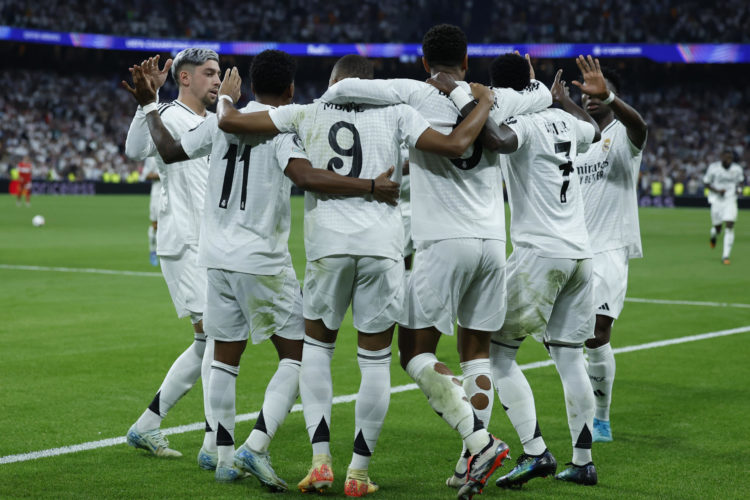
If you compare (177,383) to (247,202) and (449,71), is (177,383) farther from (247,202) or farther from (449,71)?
(449,71)

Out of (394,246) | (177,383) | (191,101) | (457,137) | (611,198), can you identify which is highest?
(191,101)

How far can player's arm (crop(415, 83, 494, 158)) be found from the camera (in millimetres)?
4766

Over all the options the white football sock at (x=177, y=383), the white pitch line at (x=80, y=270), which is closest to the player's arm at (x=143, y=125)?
the white football sock at (x=177, y=383)

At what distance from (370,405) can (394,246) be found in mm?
835

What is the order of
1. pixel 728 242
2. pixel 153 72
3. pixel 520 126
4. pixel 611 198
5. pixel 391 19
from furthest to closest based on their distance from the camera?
pixel 391 19, pixel 728 242, pixel 611 198, pixel 153 72, pixel 520 126

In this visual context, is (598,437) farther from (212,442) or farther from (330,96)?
(330,96)

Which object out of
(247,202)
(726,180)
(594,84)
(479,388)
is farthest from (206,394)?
(726,180)

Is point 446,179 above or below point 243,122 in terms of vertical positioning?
below

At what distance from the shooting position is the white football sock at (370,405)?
498 centimetres

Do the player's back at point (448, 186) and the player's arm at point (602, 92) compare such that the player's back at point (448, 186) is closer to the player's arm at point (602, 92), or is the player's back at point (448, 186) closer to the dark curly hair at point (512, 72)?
the dark curly hair at point (512, 72)

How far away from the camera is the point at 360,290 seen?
5.02 metres

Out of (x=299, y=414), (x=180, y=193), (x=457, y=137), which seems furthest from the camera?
(x=299, y=414)

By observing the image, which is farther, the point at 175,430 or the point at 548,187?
the point at 175,430

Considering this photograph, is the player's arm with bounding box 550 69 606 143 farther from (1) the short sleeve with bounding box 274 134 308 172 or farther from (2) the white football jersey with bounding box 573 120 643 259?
(1) the short sleeve with bounding box 274 134 308 172
